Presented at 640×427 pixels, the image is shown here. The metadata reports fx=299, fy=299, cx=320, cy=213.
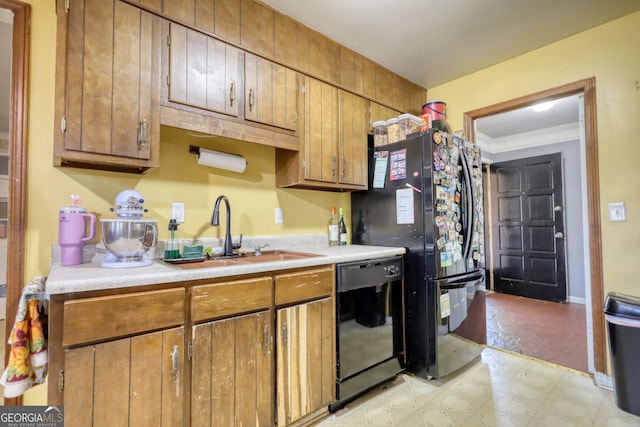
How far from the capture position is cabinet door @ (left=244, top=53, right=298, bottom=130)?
1.76 m

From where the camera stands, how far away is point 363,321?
185 cm

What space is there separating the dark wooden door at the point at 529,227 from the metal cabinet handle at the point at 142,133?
469 cm

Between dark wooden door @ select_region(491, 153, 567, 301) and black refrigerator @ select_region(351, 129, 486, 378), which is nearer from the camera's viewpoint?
black refrigerator @ select_region(351, 129, 486, 378)

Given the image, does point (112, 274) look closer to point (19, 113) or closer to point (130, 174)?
point (130, 174)

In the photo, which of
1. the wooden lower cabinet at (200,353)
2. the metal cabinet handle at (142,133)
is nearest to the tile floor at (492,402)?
the wooden lower cabinet at (200,353)

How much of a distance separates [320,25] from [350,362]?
7.21 ft

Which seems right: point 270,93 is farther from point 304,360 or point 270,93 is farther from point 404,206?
Result: point 304,360

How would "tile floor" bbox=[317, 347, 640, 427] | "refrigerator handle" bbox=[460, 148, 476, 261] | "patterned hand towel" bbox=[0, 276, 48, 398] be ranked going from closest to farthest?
"patterned hand towel" bbox=[0, 276, 48, 398] < "tile floor" bbox=[317, 347, 640, 427] < "refrigerator handle" bbox=[460, 148, 476, 261]

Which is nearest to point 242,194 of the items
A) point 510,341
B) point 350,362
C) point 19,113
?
point 19,113

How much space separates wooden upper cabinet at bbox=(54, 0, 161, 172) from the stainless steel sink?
54 centimetres

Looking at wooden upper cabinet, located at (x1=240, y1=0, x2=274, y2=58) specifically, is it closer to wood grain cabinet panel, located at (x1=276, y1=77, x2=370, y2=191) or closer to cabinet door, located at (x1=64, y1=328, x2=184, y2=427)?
wood grain cabinet panel, located at (x1=276, y1=77, x2=370, y2=191)

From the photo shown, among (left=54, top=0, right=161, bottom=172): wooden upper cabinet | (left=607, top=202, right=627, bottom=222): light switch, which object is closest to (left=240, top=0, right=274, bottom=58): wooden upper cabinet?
(left=54, top=0, right=161, bottom=172): wooden upper cabinet

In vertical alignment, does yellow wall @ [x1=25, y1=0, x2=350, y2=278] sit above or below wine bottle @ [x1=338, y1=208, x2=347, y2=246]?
above

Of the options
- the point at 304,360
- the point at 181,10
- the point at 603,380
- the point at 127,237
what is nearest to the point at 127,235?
the point at 127,237
